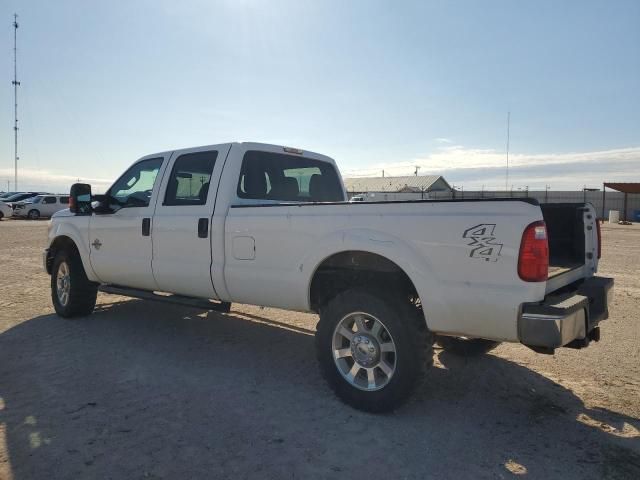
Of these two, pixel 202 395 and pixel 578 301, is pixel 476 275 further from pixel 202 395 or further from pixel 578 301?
pixel 202 395

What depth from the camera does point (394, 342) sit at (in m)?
3.48

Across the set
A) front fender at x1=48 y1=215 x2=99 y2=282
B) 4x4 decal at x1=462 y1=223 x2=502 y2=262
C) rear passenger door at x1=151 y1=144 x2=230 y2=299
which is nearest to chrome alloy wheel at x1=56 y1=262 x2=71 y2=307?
front fender at x1=48 y1=215 x2=99 y2=282

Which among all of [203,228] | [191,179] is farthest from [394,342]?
[191,179]

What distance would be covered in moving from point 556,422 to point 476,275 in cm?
136

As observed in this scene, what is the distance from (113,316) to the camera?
663 centimetres

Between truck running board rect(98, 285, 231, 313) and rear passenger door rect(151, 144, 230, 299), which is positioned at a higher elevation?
rear passenger door rect(151, 144, 230, 299)

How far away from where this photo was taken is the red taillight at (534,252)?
291 cm

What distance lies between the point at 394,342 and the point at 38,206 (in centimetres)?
3498

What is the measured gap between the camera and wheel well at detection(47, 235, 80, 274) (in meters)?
6.49

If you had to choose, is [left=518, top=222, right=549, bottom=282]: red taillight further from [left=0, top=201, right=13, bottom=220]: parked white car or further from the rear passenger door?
[left=0, top=201, right=13, bottom=220]: parked white car

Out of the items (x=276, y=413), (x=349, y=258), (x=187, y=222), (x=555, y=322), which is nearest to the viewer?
(x=555, y=322)

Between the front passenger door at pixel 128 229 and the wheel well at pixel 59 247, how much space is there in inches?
24.5

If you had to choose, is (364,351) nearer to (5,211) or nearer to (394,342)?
(394,342)

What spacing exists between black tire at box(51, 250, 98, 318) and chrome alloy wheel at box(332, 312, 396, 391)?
4019mm
